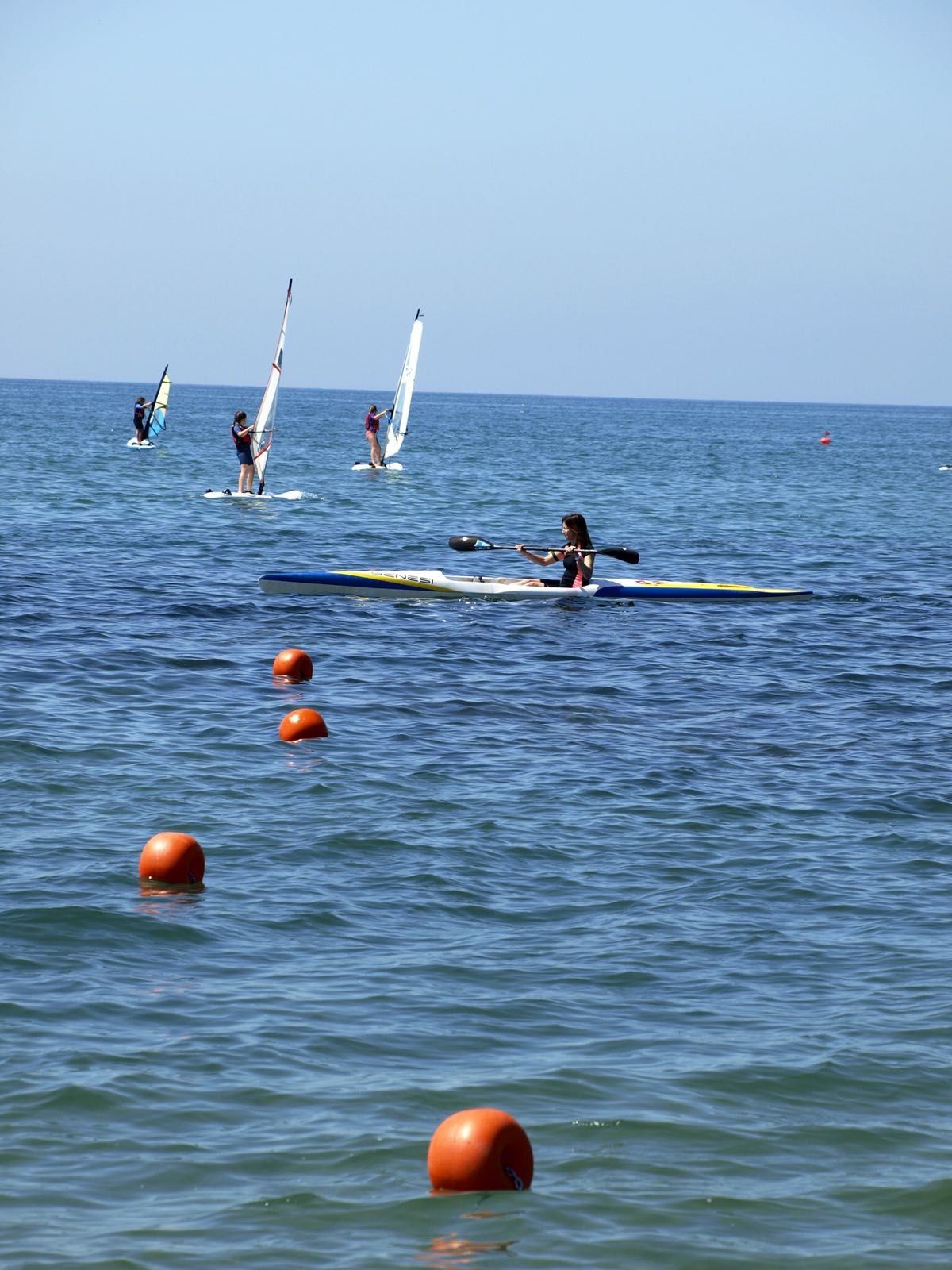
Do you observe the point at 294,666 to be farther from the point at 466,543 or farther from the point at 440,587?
the point at 466,543

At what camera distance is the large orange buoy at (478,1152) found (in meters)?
6.86

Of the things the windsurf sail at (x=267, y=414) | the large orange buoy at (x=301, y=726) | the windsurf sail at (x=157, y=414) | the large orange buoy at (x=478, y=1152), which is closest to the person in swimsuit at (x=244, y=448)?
the windsurf sail at (x=267, y=414)

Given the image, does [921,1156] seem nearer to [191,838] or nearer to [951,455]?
[191,838]

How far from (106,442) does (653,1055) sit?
74602 millimetres

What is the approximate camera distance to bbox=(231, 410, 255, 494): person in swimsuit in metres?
37.0

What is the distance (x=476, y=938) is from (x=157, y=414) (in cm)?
6278

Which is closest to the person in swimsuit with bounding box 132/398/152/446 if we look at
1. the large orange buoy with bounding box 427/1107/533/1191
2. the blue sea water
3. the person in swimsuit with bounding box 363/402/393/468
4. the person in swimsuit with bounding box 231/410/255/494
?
the person in swimsuit with bounding box 363/402/393/468

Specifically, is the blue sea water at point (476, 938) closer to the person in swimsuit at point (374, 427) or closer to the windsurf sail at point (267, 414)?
the windsurf sail at point (267, 414)

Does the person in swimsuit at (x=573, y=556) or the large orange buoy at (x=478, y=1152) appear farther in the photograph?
the person in swimsuit at (x=573, y=556)

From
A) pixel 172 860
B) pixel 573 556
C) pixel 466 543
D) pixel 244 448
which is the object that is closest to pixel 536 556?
pixel 573 556

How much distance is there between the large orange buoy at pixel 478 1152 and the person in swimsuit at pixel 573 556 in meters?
17.0

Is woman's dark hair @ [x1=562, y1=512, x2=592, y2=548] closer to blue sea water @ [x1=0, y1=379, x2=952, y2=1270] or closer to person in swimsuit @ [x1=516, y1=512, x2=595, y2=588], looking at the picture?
person in swimsuit @ [x1=516, y1=512, x2=595, y2=588]

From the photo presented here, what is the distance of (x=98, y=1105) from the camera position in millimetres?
7785

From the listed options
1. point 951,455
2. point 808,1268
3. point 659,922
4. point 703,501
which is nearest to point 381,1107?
point 808,1268
